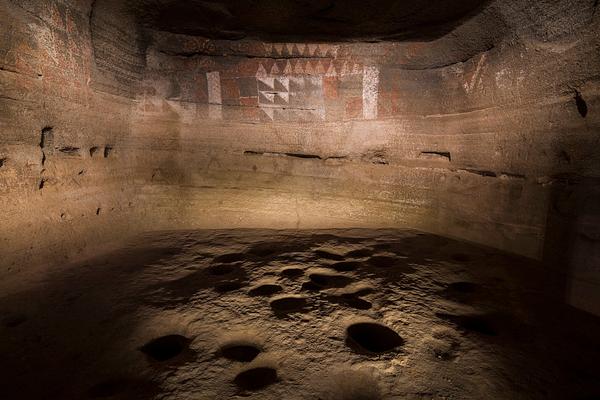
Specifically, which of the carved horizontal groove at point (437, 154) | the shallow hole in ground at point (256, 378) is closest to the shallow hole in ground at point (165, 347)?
the shallow hole in ground at point (256, 378)

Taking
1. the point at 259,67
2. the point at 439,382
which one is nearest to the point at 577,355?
the point at 439,382

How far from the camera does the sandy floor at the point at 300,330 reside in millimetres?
1737

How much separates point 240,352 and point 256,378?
0.28 meters

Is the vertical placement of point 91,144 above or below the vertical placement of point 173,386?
above

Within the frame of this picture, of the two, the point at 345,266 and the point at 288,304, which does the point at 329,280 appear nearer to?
the point at 345,266

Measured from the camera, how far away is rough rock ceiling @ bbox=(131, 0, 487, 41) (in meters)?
3.36

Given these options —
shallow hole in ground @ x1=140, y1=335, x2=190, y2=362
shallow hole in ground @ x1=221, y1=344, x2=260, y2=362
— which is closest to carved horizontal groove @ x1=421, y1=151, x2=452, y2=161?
shallow hole in ground @ x1=221, y1=344, x2=260, y2=362

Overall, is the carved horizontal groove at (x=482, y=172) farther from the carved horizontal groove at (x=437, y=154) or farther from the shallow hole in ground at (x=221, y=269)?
the shallow hole in ground at (x=221, y=269)

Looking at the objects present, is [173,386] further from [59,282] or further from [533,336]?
[533,336]

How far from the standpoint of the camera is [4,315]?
8.02ft

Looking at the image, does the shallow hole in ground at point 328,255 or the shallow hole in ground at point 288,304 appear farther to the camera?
the shallow hole in ground at point 328,255

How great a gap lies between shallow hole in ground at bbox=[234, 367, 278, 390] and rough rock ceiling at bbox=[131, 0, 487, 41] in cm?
353

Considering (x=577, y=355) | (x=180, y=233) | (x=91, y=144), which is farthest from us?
(x=180, y=233)

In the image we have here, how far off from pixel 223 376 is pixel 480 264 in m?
2.72
